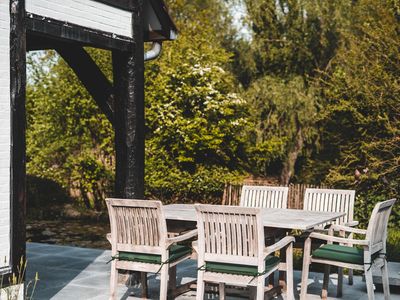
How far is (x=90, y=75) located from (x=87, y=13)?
3.07ft

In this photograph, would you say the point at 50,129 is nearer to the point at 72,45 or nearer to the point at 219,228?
the point at 72,45

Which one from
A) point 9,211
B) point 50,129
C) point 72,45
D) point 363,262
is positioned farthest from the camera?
point 50,129

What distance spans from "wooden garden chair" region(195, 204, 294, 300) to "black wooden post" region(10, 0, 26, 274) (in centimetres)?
143

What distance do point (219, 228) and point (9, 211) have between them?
1679mm

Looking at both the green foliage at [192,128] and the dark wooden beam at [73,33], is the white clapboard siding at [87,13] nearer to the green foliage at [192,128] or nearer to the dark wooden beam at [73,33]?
the dark wooden beam at [73,33]

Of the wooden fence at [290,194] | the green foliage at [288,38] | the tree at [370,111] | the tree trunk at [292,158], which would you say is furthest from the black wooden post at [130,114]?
the green foliage at [288,38]

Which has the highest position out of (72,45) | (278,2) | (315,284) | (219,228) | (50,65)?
(278,2)

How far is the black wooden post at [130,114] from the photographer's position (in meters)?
6.91

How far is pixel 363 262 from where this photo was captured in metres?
5.59

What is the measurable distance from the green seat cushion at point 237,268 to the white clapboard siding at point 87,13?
257 centimetres

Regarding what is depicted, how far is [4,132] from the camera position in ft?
16.7

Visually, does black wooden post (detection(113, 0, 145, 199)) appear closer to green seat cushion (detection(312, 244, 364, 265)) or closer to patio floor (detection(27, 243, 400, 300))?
patio floor (detection(27, 243, 400, 300))

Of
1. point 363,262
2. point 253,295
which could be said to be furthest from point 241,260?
point 363,262

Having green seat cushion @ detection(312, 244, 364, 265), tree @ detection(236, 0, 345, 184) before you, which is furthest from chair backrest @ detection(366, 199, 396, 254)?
tree @ detection(236, 0, 345, 184)
